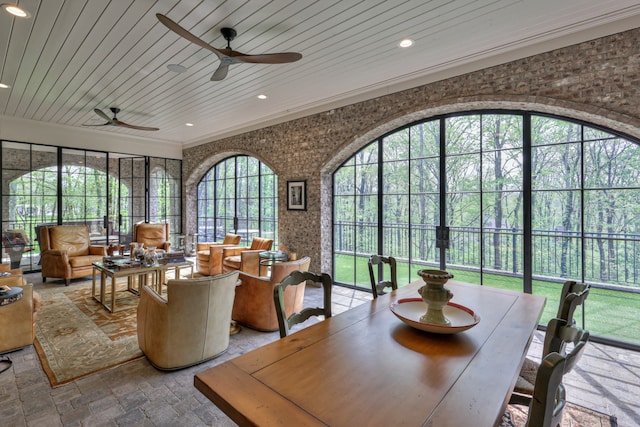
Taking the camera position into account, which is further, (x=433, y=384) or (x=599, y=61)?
(x=599, y=61)

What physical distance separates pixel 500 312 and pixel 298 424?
5.25ft

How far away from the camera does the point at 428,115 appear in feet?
14.8

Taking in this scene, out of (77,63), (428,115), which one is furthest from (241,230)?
(428,115)

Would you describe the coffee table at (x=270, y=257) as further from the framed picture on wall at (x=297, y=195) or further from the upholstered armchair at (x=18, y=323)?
the upholstered armchair at (x=18, y=323)

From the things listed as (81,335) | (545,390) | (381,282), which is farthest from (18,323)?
(545,390)

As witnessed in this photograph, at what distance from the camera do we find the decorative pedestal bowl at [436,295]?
1595 millimetres

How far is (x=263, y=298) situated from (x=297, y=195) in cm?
272

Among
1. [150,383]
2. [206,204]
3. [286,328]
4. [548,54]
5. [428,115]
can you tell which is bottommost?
[150,383]

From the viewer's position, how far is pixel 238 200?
788 centimetres

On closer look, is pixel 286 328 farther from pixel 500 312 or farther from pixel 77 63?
pixel 77 63

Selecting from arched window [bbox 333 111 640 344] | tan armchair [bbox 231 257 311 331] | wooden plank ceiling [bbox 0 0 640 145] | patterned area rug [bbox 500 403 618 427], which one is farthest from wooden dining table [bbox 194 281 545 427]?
wooden plank ceiling [bbox 0 0 640 145]

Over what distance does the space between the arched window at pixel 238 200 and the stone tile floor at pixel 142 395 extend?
431 centimetres

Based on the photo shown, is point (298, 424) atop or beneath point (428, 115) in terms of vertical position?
beneath

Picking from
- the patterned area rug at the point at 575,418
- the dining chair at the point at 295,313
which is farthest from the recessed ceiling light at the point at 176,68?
the patterned area rug at the point at 575,418
